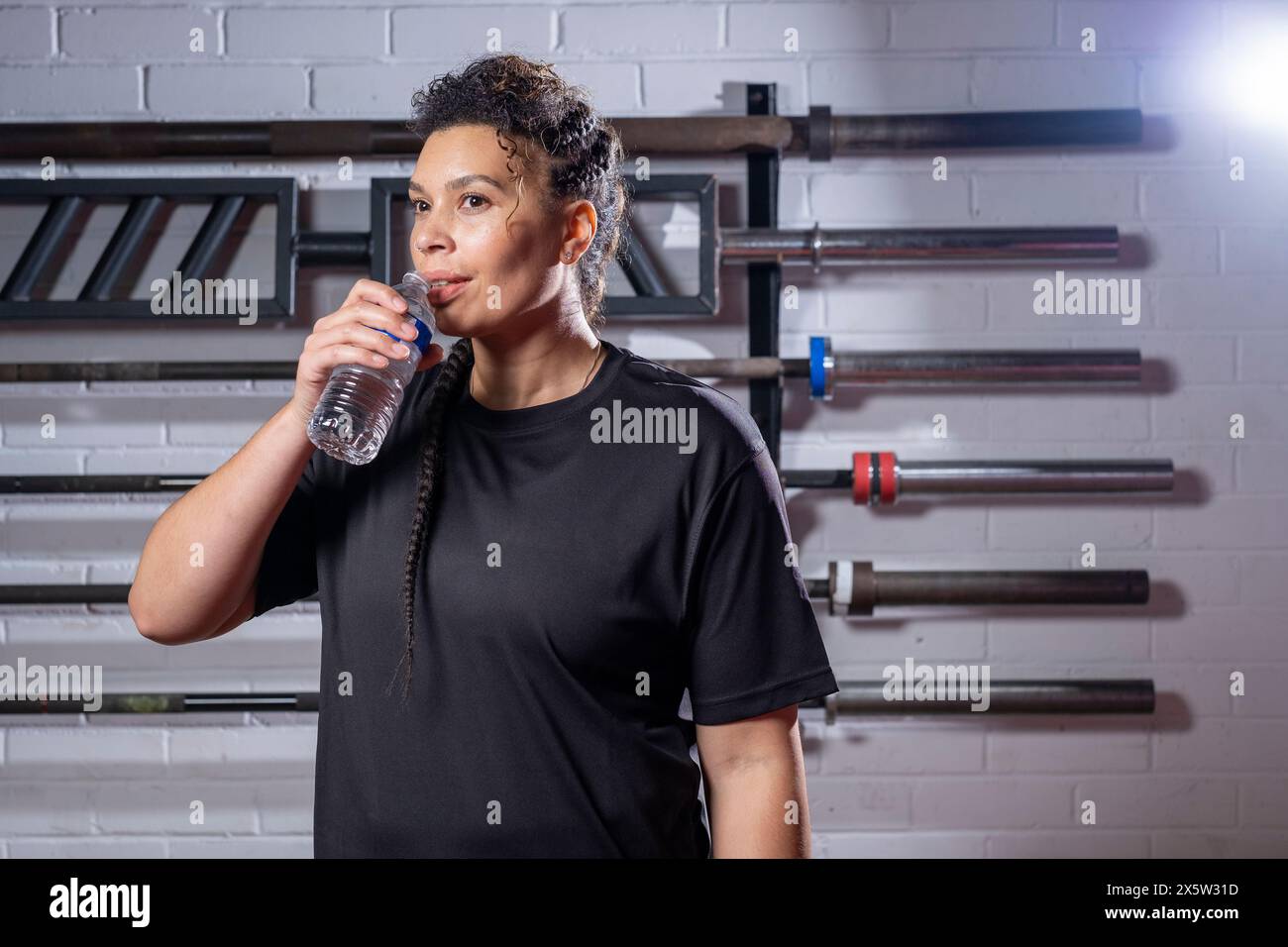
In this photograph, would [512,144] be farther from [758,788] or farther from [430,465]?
[758,788]

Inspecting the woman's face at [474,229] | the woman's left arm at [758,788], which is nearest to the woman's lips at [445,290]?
the woman's face at [474,229]

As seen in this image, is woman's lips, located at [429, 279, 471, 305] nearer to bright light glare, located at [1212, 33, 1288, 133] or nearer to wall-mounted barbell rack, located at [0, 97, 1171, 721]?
wall-mounted barbell rack, located at [0, 97, 1171, 721]

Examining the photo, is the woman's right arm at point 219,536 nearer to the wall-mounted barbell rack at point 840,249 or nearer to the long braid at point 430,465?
the long braid at point 430,465

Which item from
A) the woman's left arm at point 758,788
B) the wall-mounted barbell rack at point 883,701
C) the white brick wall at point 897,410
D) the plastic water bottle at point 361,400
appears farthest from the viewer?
the white brick wall at point 897,410

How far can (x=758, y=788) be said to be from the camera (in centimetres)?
98

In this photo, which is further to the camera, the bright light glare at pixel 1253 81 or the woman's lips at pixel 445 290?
the bright light glare at pixel 1253 81

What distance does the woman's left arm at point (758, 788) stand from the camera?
965 mm

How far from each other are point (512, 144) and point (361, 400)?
0.29m

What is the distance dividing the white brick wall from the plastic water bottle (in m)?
0.90

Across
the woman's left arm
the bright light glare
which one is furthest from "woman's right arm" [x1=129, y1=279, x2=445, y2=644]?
the bright light glare

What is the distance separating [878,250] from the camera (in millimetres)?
1673

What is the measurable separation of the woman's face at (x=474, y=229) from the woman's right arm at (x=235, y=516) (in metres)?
0.05
